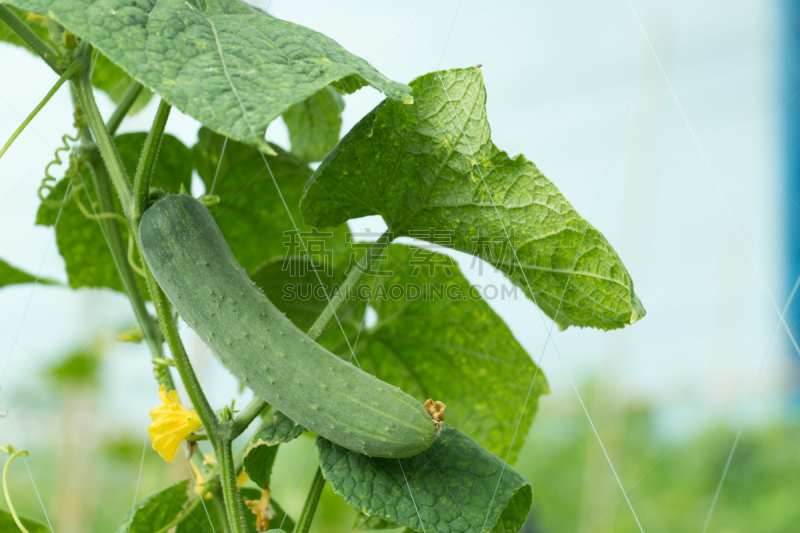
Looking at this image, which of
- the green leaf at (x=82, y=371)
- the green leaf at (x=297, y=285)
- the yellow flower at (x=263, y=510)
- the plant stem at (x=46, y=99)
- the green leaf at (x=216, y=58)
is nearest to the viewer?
the green leaf at (x=216, y=58)

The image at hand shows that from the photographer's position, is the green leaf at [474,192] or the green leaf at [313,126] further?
the green leaf at [313,126]

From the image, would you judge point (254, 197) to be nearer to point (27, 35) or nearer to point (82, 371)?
point (27, 35)

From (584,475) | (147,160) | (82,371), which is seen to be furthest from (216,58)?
(584,475)

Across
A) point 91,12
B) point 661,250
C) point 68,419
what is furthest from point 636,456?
point 91,12

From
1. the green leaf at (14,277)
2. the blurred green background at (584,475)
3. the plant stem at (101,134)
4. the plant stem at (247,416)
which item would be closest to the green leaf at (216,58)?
the plant stem at (101,134)

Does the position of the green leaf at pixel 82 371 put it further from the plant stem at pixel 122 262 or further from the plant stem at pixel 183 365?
the plant stem at pixel 183 365

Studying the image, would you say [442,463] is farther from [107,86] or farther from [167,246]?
[107,86]

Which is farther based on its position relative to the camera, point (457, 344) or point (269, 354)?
point (457, 344)
